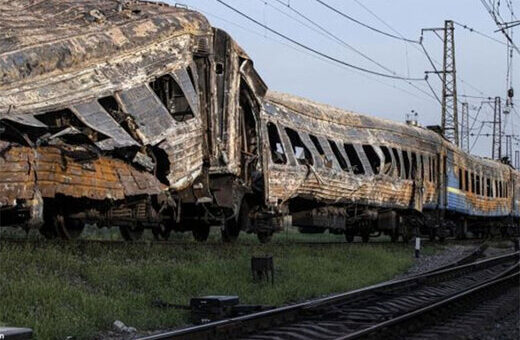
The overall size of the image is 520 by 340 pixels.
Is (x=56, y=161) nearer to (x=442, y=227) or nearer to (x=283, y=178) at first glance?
(x=283, y=178)

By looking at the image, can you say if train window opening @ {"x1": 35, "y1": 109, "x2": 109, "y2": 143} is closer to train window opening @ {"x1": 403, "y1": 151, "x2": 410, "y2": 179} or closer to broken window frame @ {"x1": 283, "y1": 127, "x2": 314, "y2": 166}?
broken window frame @ {"x1": 283, "y1": 127, "x2": 314, "y2": 166}

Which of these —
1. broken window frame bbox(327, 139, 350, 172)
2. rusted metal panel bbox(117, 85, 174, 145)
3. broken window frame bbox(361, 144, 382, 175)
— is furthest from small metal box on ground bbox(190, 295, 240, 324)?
broken window frame bbox(361, 144, 382, 175)

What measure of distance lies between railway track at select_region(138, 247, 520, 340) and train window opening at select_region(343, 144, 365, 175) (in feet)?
26.0

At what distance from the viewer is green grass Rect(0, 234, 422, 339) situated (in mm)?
7375

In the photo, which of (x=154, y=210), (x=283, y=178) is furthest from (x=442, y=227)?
(x=154, y=210)

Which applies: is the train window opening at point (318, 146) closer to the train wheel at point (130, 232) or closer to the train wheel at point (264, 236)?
the train wheel at point (264, 236)

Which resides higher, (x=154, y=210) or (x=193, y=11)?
(x=193, y=11)

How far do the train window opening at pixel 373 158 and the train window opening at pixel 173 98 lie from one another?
10100mm

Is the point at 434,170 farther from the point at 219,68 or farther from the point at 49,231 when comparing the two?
the point at 49,231

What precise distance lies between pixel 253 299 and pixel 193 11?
5489 millimetres

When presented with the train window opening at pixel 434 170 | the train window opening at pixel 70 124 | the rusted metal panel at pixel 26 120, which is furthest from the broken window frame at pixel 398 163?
the rusted metal panel at pixel 26 120

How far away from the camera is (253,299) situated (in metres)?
9.81

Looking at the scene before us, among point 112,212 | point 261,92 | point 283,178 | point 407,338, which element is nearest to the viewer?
point 407,338

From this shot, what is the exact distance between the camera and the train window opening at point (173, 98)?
38.1 ft
